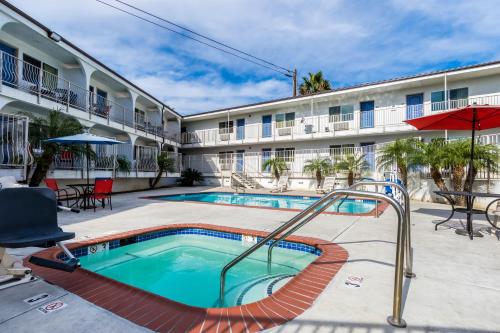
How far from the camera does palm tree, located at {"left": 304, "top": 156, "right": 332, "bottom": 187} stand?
17547mm

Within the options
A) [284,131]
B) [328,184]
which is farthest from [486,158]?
[284,131]

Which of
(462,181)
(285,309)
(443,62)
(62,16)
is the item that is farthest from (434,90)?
(62,16)

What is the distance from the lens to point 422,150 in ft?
38.5

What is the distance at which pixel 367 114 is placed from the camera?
1803 centimetres

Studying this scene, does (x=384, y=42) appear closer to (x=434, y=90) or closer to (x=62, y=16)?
(x=434, y=90)

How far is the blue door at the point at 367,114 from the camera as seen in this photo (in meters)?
17.8

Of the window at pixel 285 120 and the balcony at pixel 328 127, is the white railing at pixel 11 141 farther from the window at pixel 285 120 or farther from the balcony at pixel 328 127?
the window at pixel 285 120

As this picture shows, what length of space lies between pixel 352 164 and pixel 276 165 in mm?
5505

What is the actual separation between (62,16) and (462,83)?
21131 mm

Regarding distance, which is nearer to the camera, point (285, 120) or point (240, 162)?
point (285, 120)

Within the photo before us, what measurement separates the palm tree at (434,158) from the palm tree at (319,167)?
19.9ft

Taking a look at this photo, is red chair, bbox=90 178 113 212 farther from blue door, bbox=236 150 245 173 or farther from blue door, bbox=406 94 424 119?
blue door, bbox=406 94 424 119

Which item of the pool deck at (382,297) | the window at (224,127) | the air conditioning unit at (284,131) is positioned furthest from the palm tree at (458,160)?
the window at (224,127)

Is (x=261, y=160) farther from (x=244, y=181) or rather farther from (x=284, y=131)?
(x=284, y=131)
